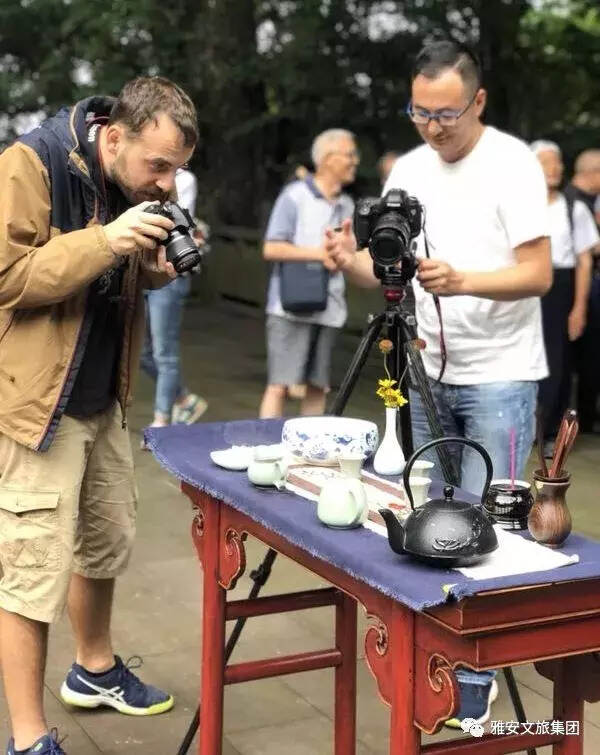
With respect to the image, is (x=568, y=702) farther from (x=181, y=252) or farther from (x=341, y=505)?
(x=181, y=252)

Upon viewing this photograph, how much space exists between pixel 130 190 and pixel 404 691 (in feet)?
5.02

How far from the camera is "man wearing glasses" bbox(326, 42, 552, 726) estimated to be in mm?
3441

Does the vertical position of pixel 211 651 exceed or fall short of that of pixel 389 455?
it falls short

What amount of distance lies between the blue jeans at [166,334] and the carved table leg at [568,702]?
4540 mm

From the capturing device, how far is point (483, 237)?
138 inches

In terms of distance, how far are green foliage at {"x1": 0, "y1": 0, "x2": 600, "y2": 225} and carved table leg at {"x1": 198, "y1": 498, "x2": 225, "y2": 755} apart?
9338 millimetres

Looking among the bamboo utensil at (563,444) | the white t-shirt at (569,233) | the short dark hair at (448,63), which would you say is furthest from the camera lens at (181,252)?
the white t-shirt at (569,233)

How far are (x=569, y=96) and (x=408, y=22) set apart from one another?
1.96 metres

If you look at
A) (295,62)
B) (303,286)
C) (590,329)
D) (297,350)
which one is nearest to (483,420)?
(303,286)

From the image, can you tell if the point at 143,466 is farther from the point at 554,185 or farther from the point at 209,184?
the point at 209,184

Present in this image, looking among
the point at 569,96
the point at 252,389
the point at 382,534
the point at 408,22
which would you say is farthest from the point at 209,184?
the point at 382,534

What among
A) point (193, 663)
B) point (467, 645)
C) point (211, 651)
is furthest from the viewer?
point (193, 663)

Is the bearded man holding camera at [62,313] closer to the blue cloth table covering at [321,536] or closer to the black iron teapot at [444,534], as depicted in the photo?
the blue cloth table covering at [321,536]

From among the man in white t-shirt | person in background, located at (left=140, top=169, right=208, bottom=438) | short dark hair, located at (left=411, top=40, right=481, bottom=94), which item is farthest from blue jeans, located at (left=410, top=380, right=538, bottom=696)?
the man in white t-shirt
